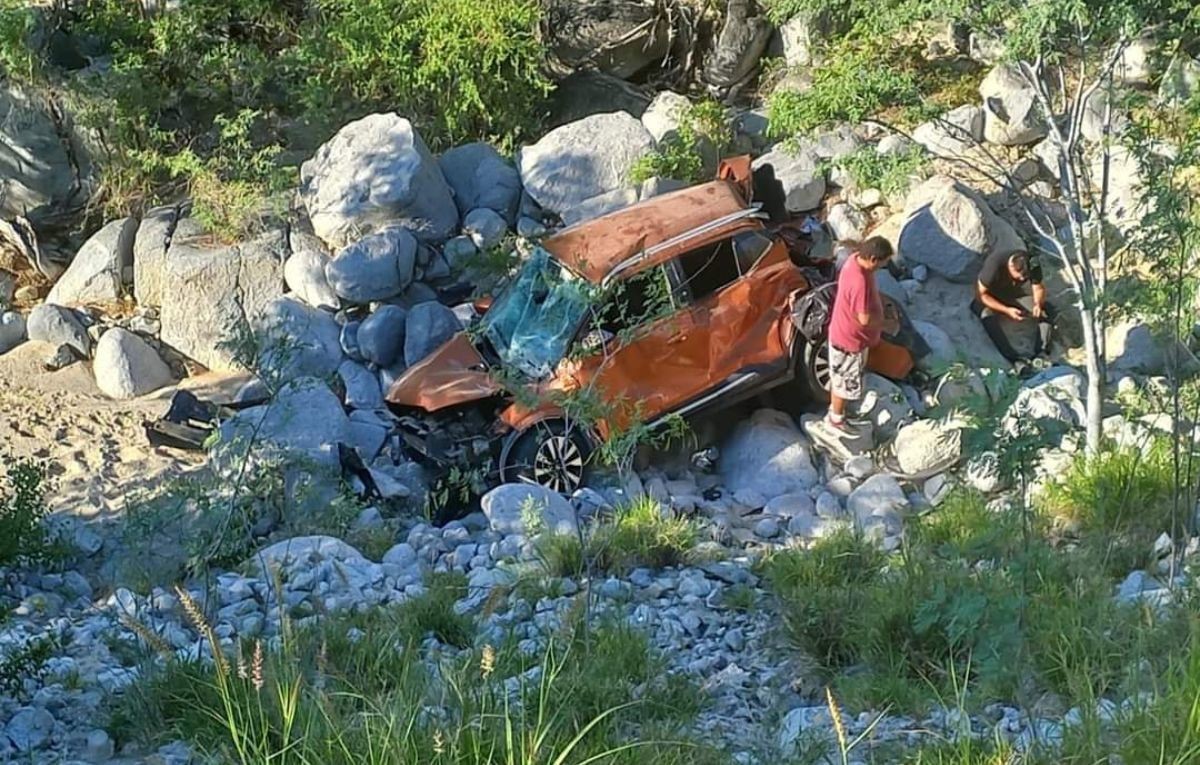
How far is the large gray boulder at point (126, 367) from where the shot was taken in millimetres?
12328

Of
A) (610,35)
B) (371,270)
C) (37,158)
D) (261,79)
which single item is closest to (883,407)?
(371,270)

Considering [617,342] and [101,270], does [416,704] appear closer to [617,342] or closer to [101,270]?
[617,342]

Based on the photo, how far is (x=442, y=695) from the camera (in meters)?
4.84

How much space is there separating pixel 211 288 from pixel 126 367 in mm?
1079

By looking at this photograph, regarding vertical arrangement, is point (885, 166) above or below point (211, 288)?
above

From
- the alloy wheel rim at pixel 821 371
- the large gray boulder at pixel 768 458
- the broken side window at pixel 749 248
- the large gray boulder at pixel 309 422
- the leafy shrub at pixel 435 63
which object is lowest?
the large gray boulder at pixel 768 458

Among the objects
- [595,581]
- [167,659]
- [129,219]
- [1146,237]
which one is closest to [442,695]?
[167,659]

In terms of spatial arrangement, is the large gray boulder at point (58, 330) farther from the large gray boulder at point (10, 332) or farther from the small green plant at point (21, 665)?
the small green plant at point (21, 665)

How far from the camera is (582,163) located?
13.1 metres

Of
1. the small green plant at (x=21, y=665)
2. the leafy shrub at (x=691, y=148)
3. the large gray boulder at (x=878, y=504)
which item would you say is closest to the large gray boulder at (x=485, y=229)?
the leafy shrub at (x=691, y=148)

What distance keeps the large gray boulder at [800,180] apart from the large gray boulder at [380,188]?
115 inches

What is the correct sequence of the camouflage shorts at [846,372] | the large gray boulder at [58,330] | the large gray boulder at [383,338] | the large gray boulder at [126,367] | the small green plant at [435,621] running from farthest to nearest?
the large gray boulder at [58,330]
the large gray boulder at [126,367]
the large gray boulder at [383,338]
the camouflage shorts at [846,372]
the small green plant at [435,621]

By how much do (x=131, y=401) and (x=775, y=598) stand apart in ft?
23.6

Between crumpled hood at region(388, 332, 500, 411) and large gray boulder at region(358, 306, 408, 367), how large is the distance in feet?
4.22
